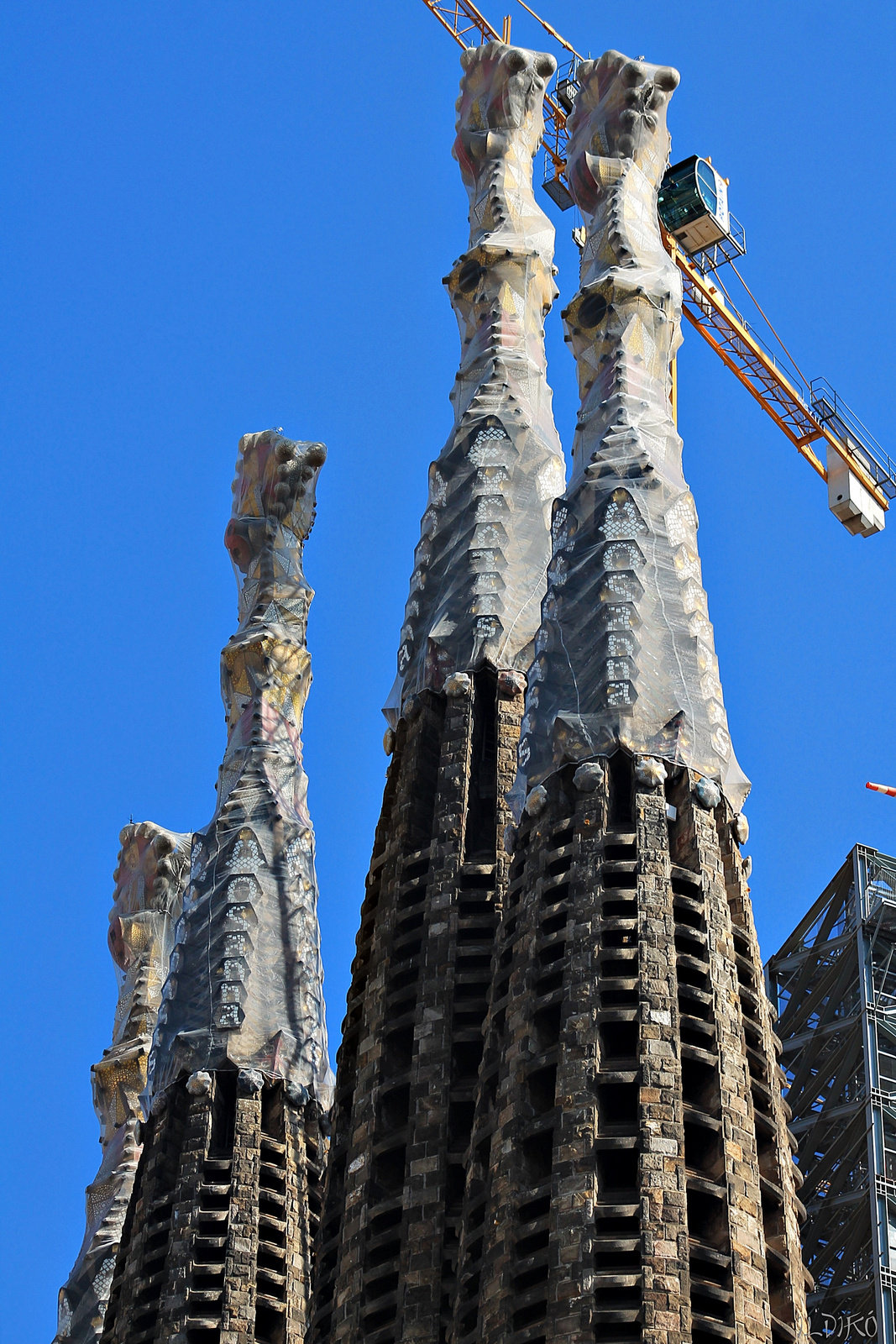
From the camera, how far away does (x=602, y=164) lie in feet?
207

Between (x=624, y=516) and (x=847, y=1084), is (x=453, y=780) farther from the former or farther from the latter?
(x=847, y=1084)

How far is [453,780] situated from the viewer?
185 ft

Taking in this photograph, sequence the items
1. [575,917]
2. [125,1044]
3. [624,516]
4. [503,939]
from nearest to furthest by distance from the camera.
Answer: [575,917] < [503,939] < [624,516] < [125,1044]

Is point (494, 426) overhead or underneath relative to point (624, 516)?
overhead

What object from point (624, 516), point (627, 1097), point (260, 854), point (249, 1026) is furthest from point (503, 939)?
point (260, 854)

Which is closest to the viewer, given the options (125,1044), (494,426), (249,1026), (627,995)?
(627,995)

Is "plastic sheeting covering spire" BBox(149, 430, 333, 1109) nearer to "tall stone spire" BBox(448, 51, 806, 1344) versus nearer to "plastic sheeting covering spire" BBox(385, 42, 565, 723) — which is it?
"plastic sheeting covering spire" BBox(385, 42, 565, 723)

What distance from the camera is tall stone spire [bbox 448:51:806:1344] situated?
42.7m

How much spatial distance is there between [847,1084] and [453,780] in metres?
11.1

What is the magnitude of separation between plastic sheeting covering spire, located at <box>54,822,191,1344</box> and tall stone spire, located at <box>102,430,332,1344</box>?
23.9 ft

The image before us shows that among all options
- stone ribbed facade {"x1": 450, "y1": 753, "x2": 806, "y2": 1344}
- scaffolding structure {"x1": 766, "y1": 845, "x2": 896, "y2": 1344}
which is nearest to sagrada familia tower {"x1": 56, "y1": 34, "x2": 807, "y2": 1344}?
stone ribbed facade {"x1": 450, "y1": 753, "x2": 806, "y2": 1344}

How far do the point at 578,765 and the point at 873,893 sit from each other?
13004 millimetres

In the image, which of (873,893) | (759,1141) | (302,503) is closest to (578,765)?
(759,1141)

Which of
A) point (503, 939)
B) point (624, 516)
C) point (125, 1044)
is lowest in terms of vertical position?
point (503, 939)
